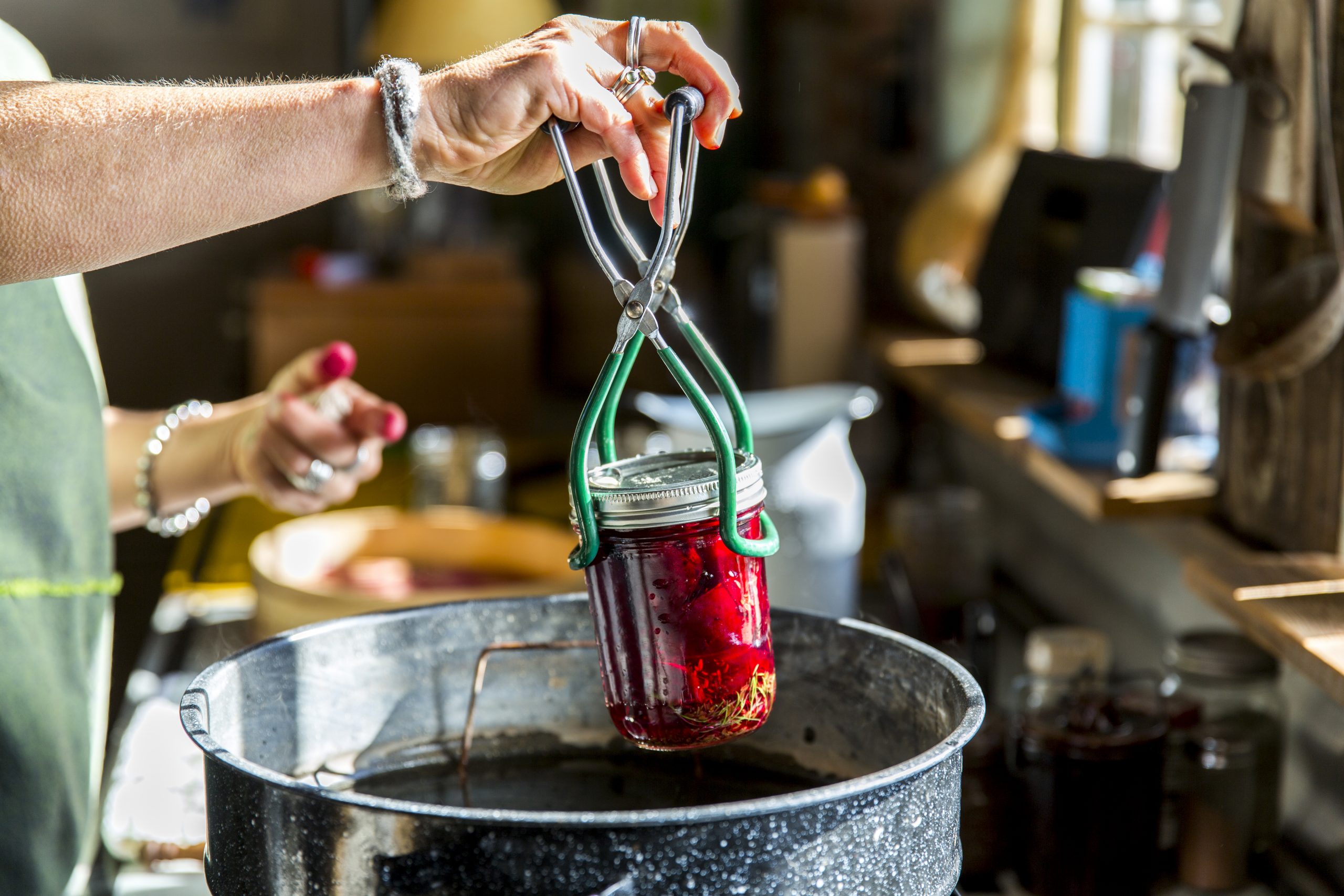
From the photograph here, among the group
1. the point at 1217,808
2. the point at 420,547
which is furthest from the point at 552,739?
the point at 420,547

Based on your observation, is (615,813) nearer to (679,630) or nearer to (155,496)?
(679,630)

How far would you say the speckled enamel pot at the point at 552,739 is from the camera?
1.76 ft

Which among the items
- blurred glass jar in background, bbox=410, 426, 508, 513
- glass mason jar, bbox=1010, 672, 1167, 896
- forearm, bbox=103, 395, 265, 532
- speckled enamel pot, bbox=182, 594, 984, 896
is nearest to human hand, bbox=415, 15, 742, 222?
speckled enamel pot, bbox=182, 594, 984, 896

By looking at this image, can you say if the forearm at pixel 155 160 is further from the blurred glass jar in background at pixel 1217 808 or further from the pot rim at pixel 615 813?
the blurred glass jar in background at pixel 1217 808

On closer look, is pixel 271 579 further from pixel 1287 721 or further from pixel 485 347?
pixel 485 347

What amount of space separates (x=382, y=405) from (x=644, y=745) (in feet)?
1.50

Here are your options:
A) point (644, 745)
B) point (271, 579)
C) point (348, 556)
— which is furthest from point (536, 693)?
point (348, 556)

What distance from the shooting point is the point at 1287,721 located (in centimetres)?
120

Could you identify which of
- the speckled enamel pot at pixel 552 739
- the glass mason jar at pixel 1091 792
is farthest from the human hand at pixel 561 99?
the glass mason jar at pixel 1091 792

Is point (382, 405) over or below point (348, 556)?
over

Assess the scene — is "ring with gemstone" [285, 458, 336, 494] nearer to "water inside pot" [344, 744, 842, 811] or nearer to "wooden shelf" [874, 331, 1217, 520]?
"water inside pot" [344, 744, 842, 811]

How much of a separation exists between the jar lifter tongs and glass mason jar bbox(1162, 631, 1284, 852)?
651mm

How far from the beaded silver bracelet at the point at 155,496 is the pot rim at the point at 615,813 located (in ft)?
1.70

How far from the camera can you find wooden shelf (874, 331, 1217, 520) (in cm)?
136
